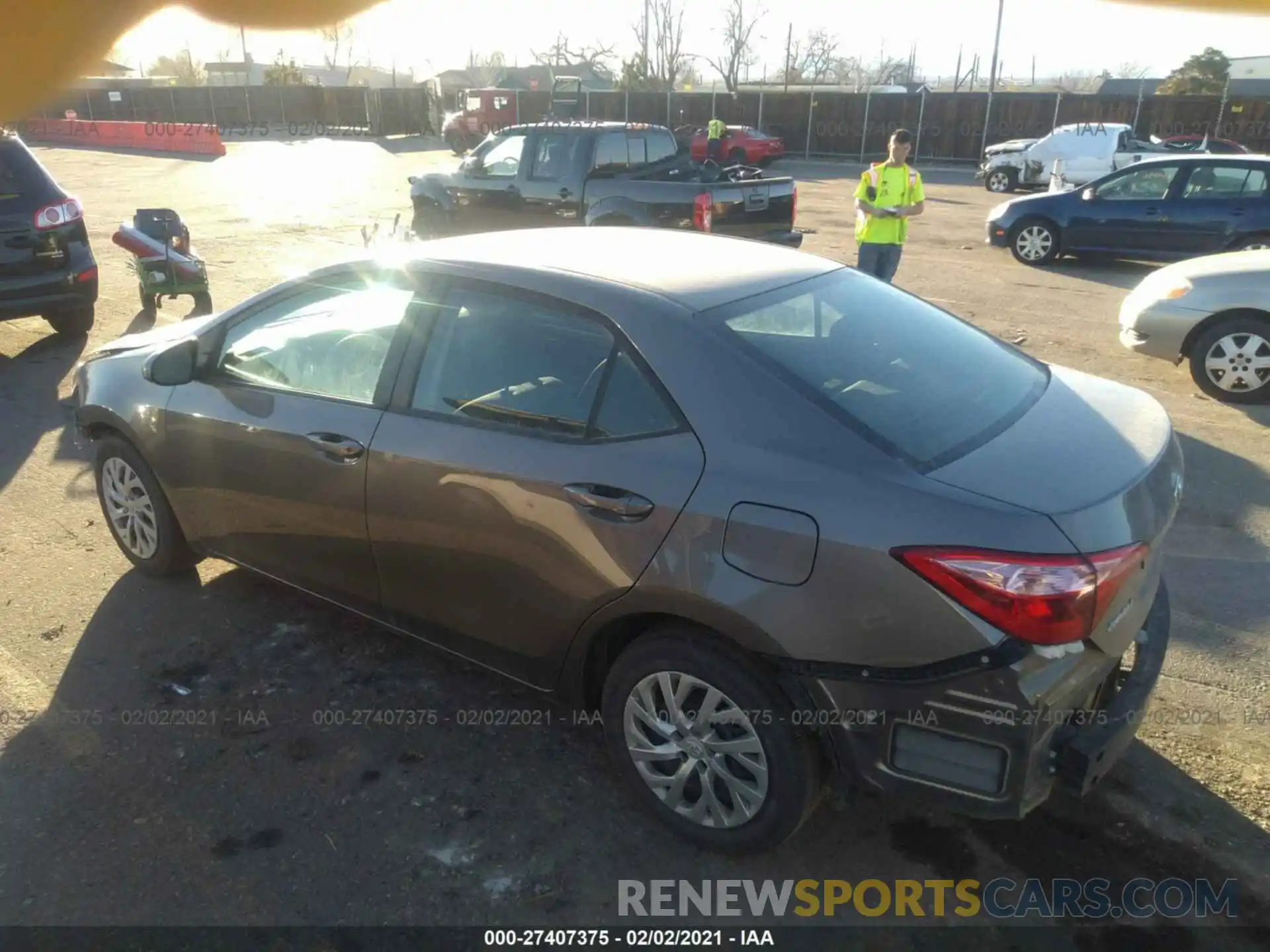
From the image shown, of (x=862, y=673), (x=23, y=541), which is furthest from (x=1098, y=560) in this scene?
(x=23, y=541)

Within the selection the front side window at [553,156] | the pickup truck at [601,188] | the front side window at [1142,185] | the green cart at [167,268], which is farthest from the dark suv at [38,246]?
the front side window at [1142,185]

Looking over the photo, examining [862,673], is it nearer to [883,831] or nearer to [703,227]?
[883,831]

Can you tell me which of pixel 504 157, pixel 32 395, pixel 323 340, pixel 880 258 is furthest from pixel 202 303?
pixel 323 340

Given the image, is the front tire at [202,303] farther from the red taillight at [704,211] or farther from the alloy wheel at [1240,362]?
the alloy wheel at [1240,362]

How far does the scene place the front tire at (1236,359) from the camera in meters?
6.58

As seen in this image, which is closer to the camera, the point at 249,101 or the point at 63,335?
the point at 63,335

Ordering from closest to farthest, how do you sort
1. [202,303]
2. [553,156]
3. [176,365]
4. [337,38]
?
[337,38] < [176,365] < [202,303] < [553,156]

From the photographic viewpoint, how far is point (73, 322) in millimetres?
8273

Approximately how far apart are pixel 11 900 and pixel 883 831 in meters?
2.43

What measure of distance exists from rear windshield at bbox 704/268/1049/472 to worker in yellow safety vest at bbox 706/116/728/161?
22848mm

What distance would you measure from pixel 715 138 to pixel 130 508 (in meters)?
24.3

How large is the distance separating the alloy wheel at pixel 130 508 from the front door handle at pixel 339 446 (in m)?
1.26

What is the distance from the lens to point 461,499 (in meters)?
2.90

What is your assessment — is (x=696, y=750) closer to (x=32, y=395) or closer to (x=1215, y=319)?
(x=1215, y=319)
